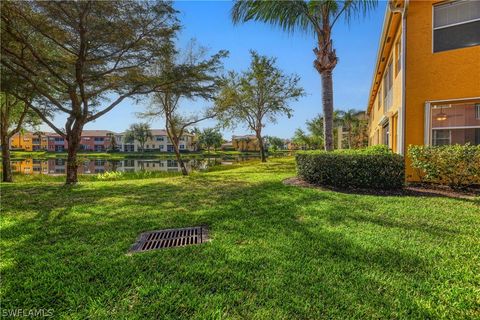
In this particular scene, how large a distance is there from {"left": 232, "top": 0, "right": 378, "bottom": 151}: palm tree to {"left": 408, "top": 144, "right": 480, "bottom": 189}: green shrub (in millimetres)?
2753

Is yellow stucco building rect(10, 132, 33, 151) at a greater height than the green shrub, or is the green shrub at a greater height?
yellow stucco building rect(10, 132, 33, 151)

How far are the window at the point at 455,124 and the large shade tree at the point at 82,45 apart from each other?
984cm

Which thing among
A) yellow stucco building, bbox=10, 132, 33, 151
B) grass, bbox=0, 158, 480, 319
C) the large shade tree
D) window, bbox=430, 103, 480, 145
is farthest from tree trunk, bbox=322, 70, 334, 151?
yellow stucco building, bbox=10, 132, 33, 151

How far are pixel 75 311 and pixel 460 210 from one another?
20.7ft

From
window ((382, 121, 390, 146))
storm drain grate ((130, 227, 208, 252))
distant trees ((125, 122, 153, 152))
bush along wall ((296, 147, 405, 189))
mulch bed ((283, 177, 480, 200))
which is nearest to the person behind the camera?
storm drain grate ((130, 227, 208, 252))

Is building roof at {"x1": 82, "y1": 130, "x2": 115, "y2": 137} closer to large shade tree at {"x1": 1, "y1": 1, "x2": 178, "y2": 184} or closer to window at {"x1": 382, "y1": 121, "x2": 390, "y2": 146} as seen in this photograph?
large shade tree at {"x1": 1, "y1": 1, "x2": 178, "y2": 184}

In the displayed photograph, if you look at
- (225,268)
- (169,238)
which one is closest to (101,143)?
(169,238)

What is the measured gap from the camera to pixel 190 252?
3.15m

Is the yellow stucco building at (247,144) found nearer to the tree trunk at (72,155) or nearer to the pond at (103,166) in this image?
the pond at (103,166)

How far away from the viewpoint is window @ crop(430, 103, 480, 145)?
23.6ft

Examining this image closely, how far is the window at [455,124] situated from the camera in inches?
284

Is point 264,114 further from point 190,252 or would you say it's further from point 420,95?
point 190,252

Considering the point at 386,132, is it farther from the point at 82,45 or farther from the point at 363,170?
the point at 82,45

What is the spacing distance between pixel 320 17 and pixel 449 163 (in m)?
6.19
